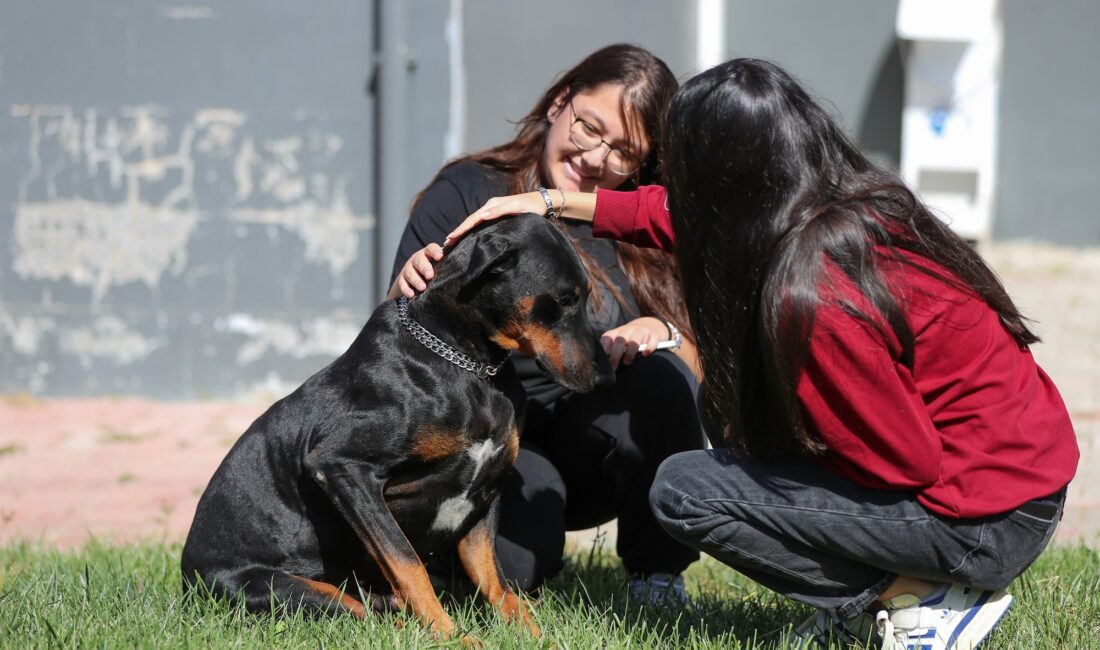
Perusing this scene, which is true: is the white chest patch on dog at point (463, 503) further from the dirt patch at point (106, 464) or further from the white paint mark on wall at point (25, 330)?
the white paint mark on wall at point (25, 330)

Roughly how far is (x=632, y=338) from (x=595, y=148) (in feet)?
1.97

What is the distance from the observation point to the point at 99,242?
6.16m

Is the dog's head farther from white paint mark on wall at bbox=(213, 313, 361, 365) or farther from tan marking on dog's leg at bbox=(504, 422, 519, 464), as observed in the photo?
white paint mark on wall at bbox=(213, 313, 361, 365)

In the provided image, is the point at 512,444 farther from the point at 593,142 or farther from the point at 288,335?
the point at 288,335

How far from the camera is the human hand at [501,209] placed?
2.96 metres

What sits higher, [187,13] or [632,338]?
[187,13]

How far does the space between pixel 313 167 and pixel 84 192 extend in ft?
4.13

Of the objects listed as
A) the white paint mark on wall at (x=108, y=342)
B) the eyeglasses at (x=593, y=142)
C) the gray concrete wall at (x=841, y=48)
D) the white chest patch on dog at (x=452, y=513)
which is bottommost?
the white paint mark on wall at (x=108, y=342)

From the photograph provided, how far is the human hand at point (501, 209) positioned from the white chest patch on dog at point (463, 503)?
557mm

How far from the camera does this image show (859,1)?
7.66m

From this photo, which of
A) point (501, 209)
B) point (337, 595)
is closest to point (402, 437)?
point (337, 595)

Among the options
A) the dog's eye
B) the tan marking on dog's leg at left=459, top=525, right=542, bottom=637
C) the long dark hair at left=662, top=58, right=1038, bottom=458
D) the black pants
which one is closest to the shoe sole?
the long dark hair at left=662, top=58, right=1038, bottom=458

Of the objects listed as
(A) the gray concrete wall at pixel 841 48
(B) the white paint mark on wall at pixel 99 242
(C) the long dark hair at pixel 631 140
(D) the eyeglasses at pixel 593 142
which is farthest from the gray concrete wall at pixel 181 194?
(D) the eyeglasses at pixel 593 142

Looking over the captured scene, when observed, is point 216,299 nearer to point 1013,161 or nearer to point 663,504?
point 663,504
